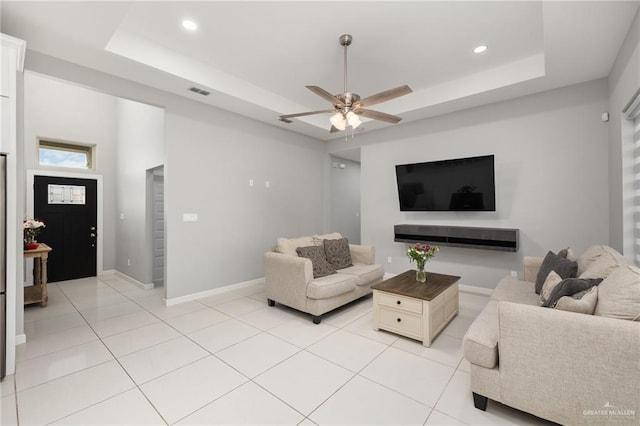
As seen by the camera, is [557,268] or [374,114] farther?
[374,114]

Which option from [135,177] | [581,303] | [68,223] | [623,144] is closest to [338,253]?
[581,303]

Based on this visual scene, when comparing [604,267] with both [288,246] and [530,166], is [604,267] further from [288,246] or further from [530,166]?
[288,246]

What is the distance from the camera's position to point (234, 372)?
7.49ft

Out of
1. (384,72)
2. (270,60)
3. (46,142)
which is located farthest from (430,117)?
(46,142)

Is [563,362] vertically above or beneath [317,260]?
beneath

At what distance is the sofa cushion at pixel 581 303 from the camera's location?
1.64 meters

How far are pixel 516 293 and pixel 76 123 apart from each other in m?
7.82

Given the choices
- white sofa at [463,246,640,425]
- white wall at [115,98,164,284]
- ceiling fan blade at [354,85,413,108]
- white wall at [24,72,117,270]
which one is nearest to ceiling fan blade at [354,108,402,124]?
ceiling fan blade at [354,85,413,108]

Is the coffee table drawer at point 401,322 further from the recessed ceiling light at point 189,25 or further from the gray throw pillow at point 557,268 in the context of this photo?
the recessed ceiling light at point 189,25

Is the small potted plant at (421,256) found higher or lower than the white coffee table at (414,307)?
higher

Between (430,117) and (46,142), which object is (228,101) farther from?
(46,142)

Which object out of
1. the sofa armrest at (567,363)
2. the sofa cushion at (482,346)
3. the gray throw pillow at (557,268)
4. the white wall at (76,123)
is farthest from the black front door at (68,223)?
the gray throw pillow at (557,268)

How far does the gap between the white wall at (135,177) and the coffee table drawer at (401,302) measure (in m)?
3.93

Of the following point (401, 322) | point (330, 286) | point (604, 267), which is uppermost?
point (604, 267)
